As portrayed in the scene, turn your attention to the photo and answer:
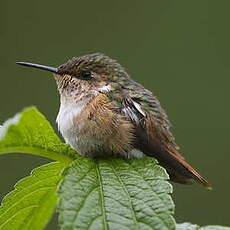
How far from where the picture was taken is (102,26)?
12.0 meters

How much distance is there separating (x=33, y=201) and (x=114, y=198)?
451 mm

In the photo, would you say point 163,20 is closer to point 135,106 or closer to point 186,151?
point 186,151

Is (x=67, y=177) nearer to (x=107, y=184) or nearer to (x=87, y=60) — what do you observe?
(x=107, y=184)

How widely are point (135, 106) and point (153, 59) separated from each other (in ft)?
24.8

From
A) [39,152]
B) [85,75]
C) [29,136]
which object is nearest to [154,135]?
[85,75]

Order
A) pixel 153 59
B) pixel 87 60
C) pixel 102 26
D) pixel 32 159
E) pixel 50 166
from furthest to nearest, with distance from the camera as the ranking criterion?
pixel 102 26 → pixel 153 59 → pixel 32 159 → pixel 87 60 → pixel 50 166

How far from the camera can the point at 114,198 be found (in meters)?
2.71

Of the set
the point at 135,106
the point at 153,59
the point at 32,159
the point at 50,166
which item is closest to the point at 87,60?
the point at 135,106

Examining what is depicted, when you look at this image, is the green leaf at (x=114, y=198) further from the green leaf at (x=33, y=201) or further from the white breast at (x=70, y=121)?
the white breast at (x=70, y=121)

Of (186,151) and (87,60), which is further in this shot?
(186,151)

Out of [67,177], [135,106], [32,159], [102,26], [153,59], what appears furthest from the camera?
[102,26]

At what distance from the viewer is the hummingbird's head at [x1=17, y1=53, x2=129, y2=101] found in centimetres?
406

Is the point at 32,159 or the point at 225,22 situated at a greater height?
the point at 225,22

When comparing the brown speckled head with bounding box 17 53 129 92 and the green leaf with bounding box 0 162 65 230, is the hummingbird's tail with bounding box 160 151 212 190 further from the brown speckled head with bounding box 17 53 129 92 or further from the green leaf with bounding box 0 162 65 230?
the green leaf with bounding box 0 162 65 230
